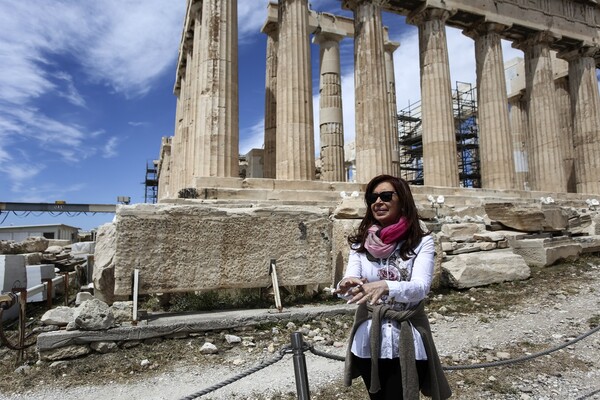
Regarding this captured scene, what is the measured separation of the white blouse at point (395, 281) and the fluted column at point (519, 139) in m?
20.5

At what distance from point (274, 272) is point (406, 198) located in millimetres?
3462

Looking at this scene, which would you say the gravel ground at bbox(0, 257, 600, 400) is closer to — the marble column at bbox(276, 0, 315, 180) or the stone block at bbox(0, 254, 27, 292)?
the stone block at bbox(0, 254, 27, 292)

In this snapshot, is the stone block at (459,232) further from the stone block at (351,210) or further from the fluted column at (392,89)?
the fluted column at (392,89)

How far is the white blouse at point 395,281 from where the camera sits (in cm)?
191

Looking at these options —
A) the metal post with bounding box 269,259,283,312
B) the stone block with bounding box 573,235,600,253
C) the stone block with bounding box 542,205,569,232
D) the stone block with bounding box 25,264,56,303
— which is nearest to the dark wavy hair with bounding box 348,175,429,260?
the metal post with bounding box 269,259,283,312

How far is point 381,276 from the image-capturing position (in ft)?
6.84

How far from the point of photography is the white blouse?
1.91 m

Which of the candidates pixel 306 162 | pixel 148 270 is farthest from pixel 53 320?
pixel 306 162

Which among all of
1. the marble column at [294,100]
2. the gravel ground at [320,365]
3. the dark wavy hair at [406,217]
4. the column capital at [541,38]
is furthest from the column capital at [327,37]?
the dark wavy hair at [406,217]

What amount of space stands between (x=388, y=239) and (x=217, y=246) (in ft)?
11.9

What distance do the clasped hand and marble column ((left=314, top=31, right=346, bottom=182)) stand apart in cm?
1380

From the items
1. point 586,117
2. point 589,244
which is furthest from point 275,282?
point 586,117

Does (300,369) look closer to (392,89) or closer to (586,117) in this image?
(392,89)

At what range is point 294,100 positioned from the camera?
12.6 m
